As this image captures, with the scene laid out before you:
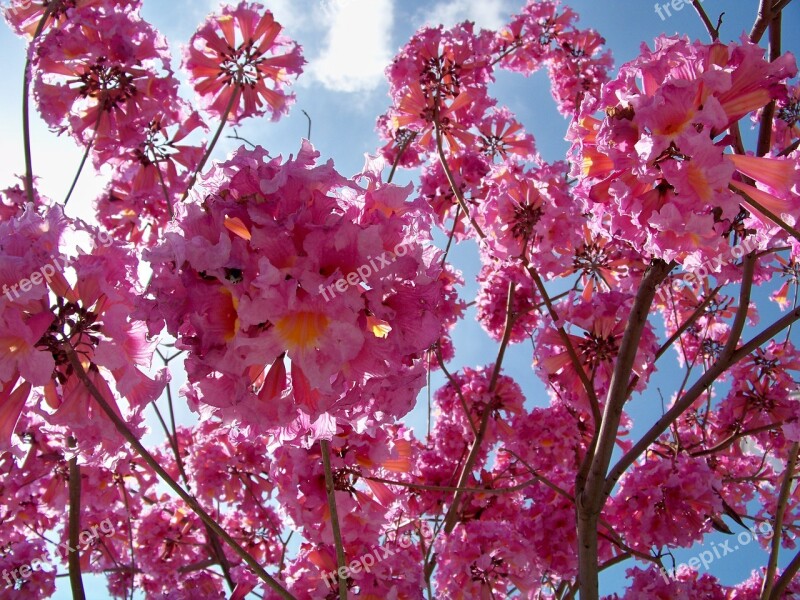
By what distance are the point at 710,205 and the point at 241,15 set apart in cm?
323

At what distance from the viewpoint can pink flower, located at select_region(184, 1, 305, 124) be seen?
3.84m

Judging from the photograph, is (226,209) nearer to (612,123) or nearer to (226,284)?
(226,284)

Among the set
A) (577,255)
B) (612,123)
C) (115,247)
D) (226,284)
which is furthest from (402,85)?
(226,284)

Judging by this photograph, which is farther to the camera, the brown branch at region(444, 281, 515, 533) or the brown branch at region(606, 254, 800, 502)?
the brown branch at region(444, 281, 515, 533)

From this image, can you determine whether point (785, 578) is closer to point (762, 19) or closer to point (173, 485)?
point (762, 19)

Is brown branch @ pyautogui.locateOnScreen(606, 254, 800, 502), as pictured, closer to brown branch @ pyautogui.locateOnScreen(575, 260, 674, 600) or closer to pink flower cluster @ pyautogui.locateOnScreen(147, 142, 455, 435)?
brown branch @ pyautogui.locateOnScreen(575, 260, 674, 600)

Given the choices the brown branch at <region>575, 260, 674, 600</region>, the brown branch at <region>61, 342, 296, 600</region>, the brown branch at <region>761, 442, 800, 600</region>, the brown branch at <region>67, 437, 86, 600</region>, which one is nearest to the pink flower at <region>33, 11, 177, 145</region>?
the brown branch at <region>67, 437, 86, 600</region>

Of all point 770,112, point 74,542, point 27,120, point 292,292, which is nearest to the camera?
point 292,292

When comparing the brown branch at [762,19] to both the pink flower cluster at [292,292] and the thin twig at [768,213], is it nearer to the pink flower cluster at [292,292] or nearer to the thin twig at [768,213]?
the thin twig at [768,213]

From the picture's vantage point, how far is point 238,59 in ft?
12.9

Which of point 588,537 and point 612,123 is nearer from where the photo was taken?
point 612,123

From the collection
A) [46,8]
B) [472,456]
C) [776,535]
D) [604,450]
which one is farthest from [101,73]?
[776,535]

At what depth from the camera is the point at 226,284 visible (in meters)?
1.24

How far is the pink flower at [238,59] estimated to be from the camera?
3836 mm
